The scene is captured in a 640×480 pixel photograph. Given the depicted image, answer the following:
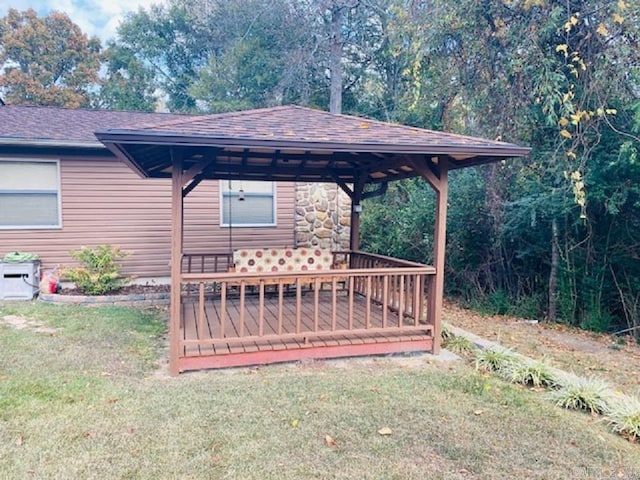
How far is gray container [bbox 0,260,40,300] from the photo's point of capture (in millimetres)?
7391

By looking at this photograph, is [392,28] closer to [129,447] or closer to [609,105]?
[609,105]

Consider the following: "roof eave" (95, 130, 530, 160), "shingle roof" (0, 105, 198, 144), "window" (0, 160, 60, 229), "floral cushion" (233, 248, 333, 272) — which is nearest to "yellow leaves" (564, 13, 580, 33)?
"roof eave" (95, 130, 530, 160)

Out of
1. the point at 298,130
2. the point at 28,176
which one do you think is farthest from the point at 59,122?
the point at 298,130

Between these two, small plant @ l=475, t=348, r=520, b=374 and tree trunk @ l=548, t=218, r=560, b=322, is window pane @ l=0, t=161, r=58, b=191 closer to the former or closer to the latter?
small plant @ l=475, t=348, r=520, b=374

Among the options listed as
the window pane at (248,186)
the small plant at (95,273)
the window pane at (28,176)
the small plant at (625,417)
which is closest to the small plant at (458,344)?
the small plant at (625,417)

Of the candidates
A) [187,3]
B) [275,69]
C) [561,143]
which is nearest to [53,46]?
[187,3]

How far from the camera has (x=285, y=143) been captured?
4.11m

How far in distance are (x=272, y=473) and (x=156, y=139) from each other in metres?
2.73

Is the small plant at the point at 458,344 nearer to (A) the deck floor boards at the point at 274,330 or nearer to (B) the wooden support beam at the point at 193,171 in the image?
(A) the deck floor boards at the point at 274,330

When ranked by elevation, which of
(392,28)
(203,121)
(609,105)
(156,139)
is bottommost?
(156,139)

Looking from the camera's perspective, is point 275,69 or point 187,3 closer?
point 275,69

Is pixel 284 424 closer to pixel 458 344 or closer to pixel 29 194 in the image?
pixel 458 344

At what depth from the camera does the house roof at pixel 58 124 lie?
7613 mm

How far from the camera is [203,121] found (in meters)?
4.41
